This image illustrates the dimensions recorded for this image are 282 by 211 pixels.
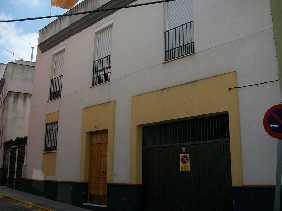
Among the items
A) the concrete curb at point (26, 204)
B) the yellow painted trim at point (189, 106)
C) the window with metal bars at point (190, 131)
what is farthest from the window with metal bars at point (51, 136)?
the window with metal bars at point (190, 131)

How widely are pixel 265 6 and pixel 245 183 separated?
3751 millimetres

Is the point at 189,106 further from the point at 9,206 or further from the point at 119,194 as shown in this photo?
the point at 9,206

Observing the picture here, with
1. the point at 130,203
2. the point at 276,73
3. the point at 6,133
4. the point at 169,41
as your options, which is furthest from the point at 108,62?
the point at 6,133

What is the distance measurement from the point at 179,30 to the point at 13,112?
46.6 ft

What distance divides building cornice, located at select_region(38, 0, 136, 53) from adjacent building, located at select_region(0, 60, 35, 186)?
5.05m

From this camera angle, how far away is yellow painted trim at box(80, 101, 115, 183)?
1228cm

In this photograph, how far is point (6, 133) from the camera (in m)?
22.2

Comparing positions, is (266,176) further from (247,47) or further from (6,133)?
(6,133)

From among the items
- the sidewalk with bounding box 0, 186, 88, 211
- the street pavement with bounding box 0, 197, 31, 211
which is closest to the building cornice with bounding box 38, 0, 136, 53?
the sidewalk with bounding box 0, 186, 88, 211

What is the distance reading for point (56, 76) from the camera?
1628 cm

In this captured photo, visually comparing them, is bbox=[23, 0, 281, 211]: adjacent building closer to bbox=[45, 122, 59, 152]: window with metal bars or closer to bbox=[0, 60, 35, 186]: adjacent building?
bbox=[45, 122, 59, 152]: window with metal bars

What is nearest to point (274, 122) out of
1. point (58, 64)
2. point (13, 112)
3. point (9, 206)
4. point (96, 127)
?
point (96, 127)

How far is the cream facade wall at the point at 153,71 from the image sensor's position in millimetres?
8469

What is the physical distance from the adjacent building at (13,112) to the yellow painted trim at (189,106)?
9595 mm
